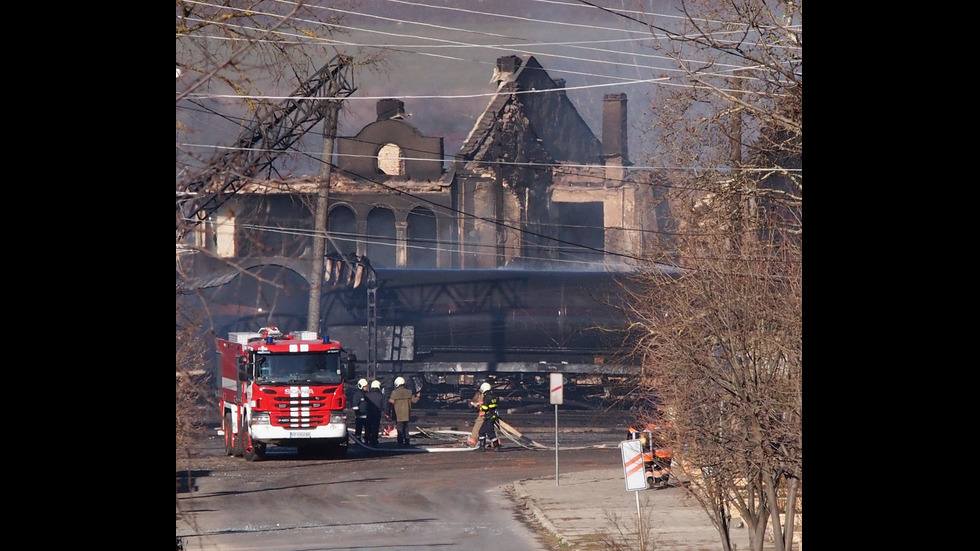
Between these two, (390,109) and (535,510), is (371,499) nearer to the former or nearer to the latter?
(535,510)

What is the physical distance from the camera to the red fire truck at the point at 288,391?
28.2 metres

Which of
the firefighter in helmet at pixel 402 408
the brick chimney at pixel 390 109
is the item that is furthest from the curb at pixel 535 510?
the brick chimney at pixel 390 109

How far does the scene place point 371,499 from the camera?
22.4 meters

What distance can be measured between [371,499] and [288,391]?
6551 millimetres

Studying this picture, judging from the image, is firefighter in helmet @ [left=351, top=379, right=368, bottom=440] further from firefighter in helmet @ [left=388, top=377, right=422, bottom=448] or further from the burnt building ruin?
the burnt building ruin

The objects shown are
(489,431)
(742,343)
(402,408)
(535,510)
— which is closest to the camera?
(742,343)

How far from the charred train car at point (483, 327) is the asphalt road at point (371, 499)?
28.9ft

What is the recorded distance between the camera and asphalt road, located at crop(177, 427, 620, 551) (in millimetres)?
18141

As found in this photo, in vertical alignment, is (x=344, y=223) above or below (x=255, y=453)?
above

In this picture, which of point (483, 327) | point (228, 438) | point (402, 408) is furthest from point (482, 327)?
point (228, 438)

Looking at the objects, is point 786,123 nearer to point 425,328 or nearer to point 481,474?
point 481,474
